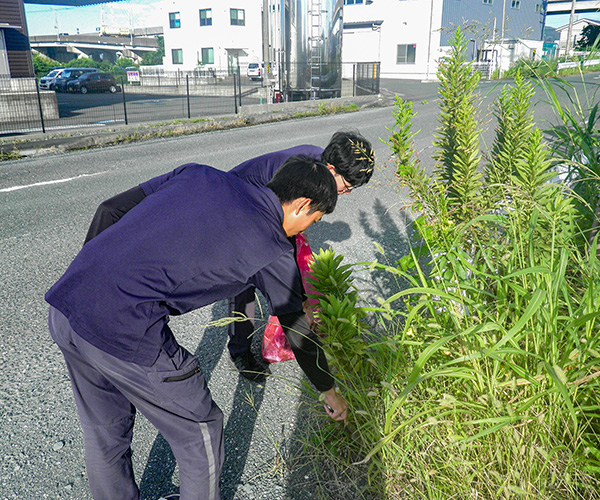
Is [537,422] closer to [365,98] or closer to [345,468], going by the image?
[345,468]

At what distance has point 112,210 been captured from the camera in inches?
111

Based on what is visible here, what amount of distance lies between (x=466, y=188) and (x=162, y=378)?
1.82 metres

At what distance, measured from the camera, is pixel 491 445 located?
175 centimetres

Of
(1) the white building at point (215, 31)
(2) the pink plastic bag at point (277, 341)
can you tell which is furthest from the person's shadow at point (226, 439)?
(1) the white building at point (215, 31)

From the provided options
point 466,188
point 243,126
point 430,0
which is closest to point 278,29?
point 243,126

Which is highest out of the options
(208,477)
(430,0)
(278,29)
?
(430,0)

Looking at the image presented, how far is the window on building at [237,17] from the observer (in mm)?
45562

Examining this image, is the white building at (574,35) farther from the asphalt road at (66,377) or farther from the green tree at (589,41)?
the asphalt road at (66,377)

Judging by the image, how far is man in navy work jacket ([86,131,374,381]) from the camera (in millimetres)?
2809

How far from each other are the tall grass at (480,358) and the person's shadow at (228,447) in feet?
1.29

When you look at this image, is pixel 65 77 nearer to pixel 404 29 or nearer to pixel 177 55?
pixel 177 55

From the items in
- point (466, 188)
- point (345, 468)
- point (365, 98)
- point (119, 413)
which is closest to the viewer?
point (119, 413)

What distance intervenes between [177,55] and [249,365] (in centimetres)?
5227

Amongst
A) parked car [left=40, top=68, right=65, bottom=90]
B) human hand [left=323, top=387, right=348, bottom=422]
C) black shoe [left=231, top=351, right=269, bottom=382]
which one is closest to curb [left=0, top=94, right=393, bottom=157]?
black shoe [left=231, top=351, right=269, bottom=382]
